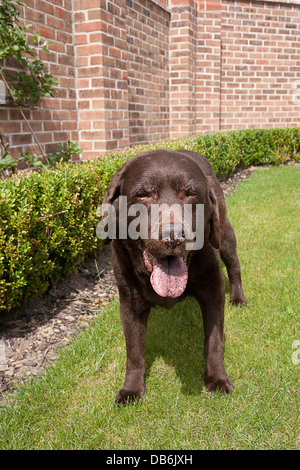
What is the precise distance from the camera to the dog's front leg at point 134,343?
233cm

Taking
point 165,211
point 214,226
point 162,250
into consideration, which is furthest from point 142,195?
point 214,226

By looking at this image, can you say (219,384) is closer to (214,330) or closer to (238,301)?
(214,330)

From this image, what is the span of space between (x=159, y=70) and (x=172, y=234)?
24.8 feet

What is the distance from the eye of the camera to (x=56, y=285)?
3.72 m

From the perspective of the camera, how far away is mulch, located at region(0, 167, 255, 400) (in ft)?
8.84

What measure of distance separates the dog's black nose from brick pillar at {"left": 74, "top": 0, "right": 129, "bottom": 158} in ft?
12.6

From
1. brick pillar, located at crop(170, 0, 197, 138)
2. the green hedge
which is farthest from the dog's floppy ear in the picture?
brick pillar, located at crop(170, 0, 197, 138)

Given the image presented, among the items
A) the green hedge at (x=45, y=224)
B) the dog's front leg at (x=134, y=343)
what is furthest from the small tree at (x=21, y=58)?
the dog's front leg at (x=134, y=343)

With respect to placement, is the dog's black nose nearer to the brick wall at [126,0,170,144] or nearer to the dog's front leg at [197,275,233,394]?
the dog's front leg at [197,275,233,394]

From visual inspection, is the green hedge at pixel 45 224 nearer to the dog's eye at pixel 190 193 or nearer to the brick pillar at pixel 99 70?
the brick pillar at pixel 99 70
